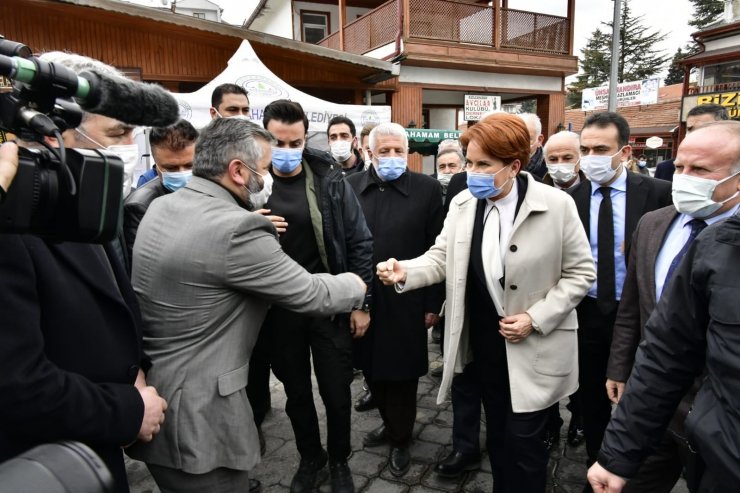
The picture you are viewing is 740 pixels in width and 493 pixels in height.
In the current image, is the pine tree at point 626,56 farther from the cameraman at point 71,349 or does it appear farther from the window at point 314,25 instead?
the cameraman at point 71,349

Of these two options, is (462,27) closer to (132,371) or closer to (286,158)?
(286,158)

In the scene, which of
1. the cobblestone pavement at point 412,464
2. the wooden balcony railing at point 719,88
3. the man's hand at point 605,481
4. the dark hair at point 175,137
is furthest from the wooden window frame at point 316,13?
the man's hand at point 605,481

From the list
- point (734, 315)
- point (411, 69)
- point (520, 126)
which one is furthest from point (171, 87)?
point (734, 315)

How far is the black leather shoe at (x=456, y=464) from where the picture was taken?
2943 millimetres

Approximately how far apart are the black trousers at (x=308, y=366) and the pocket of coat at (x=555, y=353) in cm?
109

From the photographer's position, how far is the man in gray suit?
177 centimetres

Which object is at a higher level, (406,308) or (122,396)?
(122,396)

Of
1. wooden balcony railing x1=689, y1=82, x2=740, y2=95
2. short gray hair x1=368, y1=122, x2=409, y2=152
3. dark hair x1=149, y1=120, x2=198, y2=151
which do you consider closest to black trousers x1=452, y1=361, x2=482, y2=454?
short gray hair x1=368, y1=122, x2=409, y2=152

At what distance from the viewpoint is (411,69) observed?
13.9 metres

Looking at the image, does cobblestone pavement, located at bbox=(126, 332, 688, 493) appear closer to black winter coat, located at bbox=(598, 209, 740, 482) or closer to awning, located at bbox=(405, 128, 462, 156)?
black winter coat, located at bbox=(598, 209, 740, 482)

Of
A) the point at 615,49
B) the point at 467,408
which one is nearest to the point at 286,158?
the point at 467,408

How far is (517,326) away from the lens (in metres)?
2.30

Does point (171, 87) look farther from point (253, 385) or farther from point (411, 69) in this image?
point (253, 385)

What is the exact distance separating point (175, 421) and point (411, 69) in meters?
Answer: 13.6
